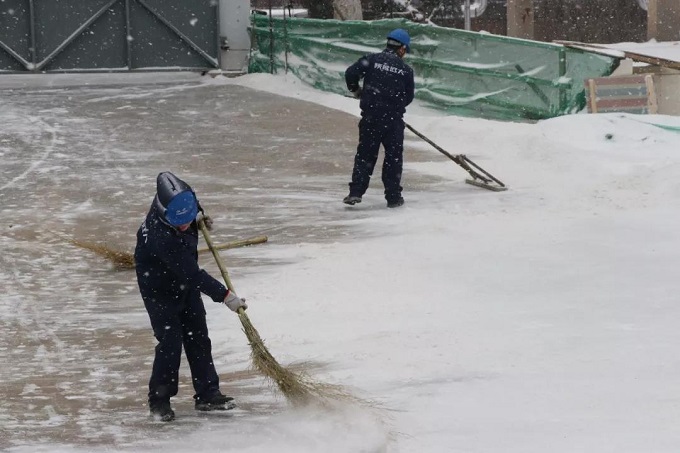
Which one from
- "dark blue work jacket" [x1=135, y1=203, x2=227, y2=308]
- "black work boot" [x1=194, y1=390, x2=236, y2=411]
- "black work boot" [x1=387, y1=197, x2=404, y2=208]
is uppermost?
"dark blue work jacket" [x1=135, y1=203, x2=227, y2=308]

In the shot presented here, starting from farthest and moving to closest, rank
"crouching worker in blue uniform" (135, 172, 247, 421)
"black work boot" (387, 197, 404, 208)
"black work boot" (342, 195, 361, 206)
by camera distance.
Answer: "black work boot" (342, 195, 361, 206) < "black work boot" (387, 197, 404, 208) < "crouching worker in blue uniform" (135, 172, 247, 421)

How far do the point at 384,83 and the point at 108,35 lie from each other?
12824 millimetres

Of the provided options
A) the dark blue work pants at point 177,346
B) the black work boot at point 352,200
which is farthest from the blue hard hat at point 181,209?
the black work boot at point 352,200

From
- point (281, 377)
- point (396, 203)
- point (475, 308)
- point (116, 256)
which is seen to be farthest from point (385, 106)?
point (281, 377)

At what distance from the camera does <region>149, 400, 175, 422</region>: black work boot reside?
689 centimetres

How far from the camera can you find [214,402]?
23.0 feet

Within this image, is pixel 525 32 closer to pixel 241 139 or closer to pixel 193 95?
pixel 193 95

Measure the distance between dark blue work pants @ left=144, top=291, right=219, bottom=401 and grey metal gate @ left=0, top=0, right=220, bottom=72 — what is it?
1784 centimetres

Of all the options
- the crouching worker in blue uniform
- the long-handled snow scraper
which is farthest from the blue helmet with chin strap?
the long-handled snow scraper

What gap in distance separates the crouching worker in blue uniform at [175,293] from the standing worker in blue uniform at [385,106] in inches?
231

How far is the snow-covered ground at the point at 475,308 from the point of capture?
6.57 meters

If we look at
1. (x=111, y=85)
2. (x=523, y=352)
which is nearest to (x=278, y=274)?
(x=523, y=352)

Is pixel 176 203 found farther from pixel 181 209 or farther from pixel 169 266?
pixel 169 266

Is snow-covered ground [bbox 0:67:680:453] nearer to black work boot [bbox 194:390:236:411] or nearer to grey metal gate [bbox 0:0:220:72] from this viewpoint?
black work boot [bbox 194:390:236:411]
